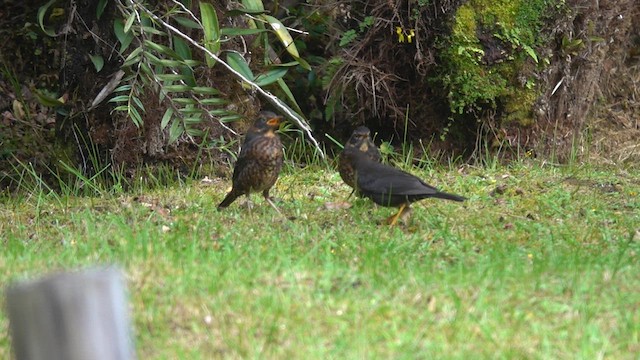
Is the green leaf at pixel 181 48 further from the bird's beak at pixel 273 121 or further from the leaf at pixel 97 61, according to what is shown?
the bird's beak at pixel 273 121

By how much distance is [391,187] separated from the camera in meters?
6.93

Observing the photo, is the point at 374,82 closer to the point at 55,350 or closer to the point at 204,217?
the point at 204,217

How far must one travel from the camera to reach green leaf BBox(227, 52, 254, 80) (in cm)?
836

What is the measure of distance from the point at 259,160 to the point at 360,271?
2.19 m

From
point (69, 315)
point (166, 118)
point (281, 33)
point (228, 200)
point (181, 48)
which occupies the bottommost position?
point (228, 200)

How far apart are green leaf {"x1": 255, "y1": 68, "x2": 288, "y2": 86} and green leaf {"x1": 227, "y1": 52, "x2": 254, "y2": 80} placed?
0.07m

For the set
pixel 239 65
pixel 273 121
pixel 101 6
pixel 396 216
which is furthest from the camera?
pixel 101 6

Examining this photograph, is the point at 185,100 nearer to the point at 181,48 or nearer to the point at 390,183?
the point at 181,48

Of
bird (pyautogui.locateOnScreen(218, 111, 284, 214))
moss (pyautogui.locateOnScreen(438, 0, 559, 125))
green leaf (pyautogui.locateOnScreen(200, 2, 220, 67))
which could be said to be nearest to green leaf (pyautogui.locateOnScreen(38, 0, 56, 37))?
green leaf (pyautogui.locateOnScreen(200, 2, 220, 67))

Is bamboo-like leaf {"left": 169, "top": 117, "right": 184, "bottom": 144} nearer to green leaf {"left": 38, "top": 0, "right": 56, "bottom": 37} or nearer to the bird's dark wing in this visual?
green leaf {"left": 38, "top": 0, "right": 56, "bottom": 37}

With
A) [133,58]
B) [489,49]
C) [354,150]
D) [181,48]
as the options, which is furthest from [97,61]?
[489,49]

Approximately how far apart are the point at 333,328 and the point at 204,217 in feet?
8.94

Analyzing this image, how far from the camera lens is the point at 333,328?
4.62m

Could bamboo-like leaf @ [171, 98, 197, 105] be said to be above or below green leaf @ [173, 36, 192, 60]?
below
